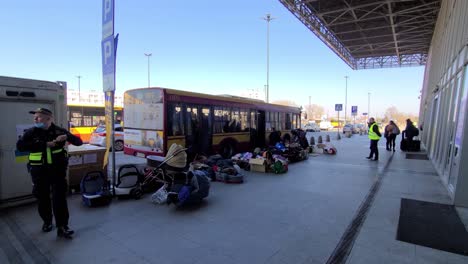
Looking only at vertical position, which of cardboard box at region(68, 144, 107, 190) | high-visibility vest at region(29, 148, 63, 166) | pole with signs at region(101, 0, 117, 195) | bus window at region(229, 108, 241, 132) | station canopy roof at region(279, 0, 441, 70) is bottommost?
cardboard box at region(68, 144, 107, 190)

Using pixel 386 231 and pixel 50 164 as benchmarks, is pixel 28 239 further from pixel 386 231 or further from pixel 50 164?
pixel 386 231

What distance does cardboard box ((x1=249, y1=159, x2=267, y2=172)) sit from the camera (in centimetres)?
764

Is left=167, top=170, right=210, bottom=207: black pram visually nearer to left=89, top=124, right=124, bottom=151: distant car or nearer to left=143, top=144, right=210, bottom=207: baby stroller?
left=143, top=144, right=210, bottom=207: baby stroller

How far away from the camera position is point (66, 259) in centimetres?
284

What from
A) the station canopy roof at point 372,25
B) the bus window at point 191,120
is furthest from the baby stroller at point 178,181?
the station canopy roof at point 372,25

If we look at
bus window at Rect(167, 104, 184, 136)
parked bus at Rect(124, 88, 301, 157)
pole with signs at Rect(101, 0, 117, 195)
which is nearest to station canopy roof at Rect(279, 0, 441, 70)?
parked bus at Rect(124, 88, 301, 157)

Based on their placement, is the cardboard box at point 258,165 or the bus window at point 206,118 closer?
the cardboard box at point 258,165

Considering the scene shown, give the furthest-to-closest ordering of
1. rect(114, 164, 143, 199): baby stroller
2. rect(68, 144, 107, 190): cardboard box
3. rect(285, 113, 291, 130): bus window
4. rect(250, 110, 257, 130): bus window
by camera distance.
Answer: rect(285, 113, 291, 130): bus window < rect(250, 110, 257, 130): bus window < rect(68, 144, 107, 190): cardboard box < rect(114, 164, 143, 199): baby stroller

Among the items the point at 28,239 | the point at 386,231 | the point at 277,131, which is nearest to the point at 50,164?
the point at 28,239

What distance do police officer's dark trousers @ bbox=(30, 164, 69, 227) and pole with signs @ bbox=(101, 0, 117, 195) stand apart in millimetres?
1755

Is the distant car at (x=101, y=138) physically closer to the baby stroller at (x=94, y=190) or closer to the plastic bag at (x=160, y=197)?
the baby stroller at (x=94, y=190)

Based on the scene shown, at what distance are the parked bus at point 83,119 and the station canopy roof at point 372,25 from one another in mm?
13679

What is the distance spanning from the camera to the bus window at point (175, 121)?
7612mm

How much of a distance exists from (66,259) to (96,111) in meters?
14.7
